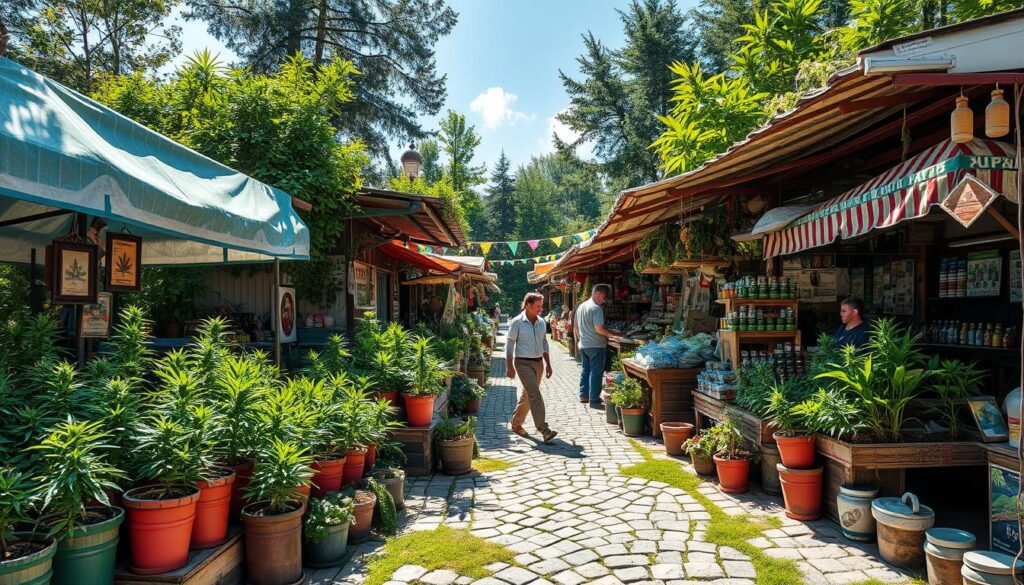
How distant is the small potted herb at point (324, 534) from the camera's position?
3684mm

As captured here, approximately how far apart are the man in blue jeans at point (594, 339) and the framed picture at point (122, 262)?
245 inches

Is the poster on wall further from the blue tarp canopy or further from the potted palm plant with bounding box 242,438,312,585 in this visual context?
the potted palm plant with bounding box 242,438,312,585

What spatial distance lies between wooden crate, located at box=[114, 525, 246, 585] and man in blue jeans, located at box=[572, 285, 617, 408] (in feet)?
20.8

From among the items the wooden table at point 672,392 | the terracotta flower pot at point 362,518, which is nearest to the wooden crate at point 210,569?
the terracotta flower pot at point 362,518

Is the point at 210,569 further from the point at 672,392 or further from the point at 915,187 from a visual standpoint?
the point at 672,392

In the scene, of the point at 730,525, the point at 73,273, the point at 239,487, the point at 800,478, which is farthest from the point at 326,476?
the point at 800,478

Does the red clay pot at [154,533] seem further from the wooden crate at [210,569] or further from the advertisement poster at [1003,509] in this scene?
the advertisement poster at [1003,509]

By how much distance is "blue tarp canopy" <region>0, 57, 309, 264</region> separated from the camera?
2557mm

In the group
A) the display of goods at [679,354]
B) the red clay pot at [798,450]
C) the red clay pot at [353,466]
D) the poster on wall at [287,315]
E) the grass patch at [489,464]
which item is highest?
the poster on wall at [287,315]

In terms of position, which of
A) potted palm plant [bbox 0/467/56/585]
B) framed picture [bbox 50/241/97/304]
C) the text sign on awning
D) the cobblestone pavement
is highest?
the text sign on awning

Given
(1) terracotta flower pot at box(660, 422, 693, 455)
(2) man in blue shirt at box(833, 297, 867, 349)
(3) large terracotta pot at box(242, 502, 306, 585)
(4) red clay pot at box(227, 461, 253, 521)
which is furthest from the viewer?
(1) terracotta flower pot at box(660, 422, 693, 455)

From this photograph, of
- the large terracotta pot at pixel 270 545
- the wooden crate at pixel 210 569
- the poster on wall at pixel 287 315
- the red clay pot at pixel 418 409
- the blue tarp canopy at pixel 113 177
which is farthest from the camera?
the poster on wall at pixel 287 315

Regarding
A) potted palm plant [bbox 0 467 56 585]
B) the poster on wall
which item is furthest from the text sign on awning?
the poster on wall

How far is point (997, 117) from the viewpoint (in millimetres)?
3035
